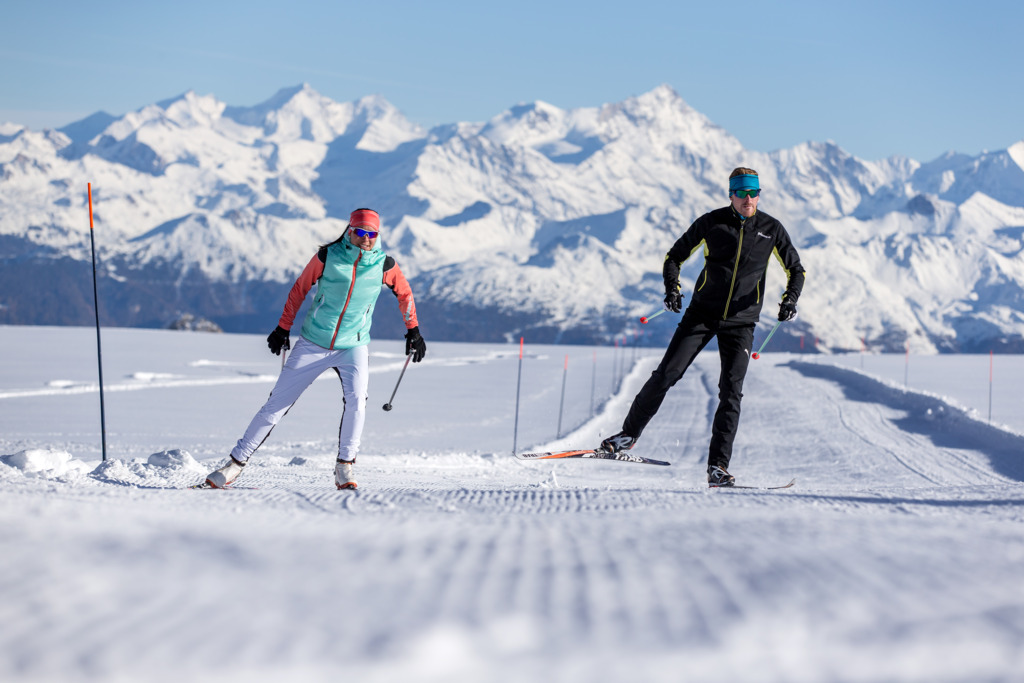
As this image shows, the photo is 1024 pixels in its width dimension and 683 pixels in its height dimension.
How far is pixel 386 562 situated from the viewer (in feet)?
8.30

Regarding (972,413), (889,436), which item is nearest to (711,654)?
(889,436)

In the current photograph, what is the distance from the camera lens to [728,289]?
5535mm

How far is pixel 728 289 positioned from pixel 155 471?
4.25 metres

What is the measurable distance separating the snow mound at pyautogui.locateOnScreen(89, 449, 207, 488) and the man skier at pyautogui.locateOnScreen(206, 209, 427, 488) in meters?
0.76

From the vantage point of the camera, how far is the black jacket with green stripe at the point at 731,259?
5512 millimetres

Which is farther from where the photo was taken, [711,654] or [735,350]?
[735,350]

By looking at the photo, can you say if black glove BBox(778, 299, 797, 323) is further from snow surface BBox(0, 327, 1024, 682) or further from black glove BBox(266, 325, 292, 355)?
black glove BBox(266, 325, 292, 355)

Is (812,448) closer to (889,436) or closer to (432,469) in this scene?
(889,436)

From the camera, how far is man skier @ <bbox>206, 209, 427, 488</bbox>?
5.20 metres

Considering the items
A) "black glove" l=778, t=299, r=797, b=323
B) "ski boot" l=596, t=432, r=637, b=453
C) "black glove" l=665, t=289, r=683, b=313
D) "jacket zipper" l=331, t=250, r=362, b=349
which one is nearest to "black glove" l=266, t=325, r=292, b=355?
"jacket zipper" l=331, t=250, r=362, b=349

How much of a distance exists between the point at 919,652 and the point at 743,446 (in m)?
10.2

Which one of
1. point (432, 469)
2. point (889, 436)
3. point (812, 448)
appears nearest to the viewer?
point (432, 469)

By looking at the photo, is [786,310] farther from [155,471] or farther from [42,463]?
[42,463]

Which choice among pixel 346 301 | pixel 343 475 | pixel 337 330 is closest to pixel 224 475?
pixel 343 475
